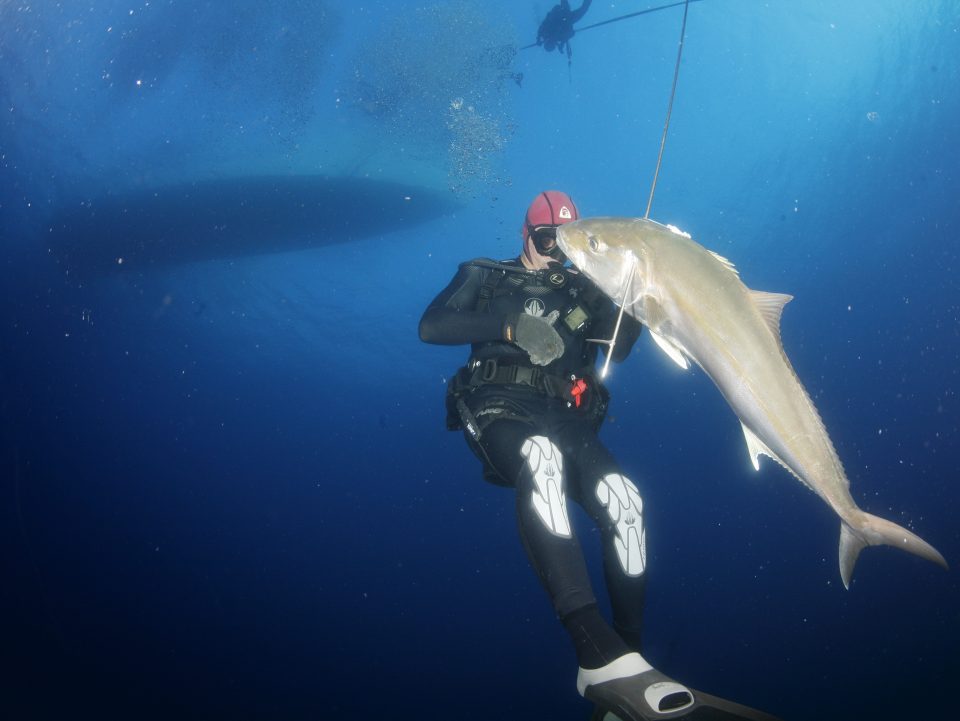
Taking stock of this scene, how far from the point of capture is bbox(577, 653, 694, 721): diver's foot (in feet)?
6.38

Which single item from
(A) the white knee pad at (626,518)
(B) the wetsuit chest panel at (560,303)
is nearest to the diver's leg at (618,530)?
(A) the white knee pad at (626,518)

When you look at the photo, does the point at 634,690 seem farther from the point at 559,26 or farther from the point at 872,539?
the point at 559,26

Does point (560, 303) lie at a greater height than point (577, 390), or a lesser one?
greater

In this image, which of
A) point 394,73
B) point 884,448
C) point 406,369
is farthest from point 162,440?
point 884,448

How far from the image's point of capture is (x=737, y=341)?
208 cm

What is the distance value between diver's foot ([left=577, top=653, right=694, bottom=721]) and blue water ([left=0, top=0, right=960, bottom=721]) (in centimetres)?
1181

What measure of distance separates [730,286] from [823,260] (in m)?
20.7

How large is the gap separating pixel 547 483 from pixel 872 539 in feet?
4.74

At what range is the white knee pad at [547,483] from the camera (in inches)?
105

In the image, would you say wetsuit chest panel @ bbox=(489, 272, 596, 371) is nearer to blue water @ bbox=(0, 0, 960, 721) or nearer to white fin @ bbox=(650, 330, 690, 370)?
white fin @ bbox=(650, 330, 690, 370)

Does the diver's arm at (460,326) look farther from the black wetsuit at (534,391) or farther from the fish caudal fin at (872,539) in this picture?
the fish caudal fin at (872,539)

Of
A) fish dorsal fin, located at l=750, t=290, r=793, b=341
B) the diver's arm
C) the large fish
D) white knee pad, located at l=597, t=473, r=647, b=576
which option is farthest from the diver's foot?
the diver's arm

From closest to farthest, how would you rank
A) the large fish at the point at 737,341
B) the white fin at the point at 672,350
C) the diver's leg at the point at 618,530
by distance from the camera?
the large fish at the point at 737,341, the white fin at the point at 672,350, the diver's leg at the point at 618,530

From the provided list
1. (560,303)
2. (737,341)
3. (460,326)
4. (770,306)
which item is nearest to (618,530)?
(737,341)
